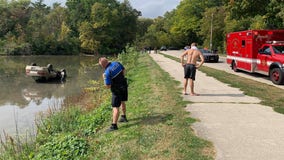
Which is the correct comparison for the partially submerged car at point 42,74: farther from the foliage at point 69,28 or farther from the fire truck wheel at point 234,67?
the foliage at point 69,28

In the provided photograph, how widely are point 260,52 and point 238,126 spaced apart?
39.8 ft

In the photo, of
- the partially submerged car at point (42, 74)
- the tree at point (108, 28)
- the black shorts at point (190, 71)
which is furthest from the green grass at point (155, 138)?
the tree at point (108, 28)

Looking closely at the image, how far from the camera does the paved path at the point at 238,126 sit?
6.08m

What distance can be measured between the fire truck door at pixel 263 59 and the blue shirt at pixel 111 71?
12066mm

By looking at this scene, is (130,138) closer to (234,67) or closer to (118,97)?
(118,97)

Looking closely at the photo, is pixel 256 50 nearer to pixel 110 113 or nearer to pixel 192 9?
pixel 110 113

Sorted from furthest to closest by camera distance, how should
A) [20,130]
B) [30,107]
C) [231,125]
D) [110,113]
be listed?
[30,107]
[20,130]
[110,113]
[231,125]

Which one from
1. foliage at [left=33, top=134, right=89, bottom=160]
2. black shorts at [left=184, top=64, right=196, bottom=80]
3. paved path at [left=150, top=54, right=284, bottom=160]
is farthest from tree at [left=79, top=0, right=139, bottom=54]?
foliage at [left=33, top=134, right=89, bottom=160]

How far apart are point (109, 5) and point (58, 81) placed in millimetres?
69024

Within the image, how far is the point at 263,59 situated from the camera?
1844cm

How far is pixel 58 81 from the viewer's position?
30.1 m

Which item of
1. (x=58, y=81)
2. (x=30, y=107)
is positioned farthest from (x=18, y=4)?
(x=30, y=107)

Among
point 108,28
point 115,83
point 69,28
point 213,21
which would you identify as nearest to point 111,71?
point 115,83

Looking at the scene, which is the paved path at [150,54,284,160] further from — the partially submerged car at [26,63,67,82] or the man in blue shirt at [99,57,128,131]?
the partially submerged car at [26,63,67,82]
